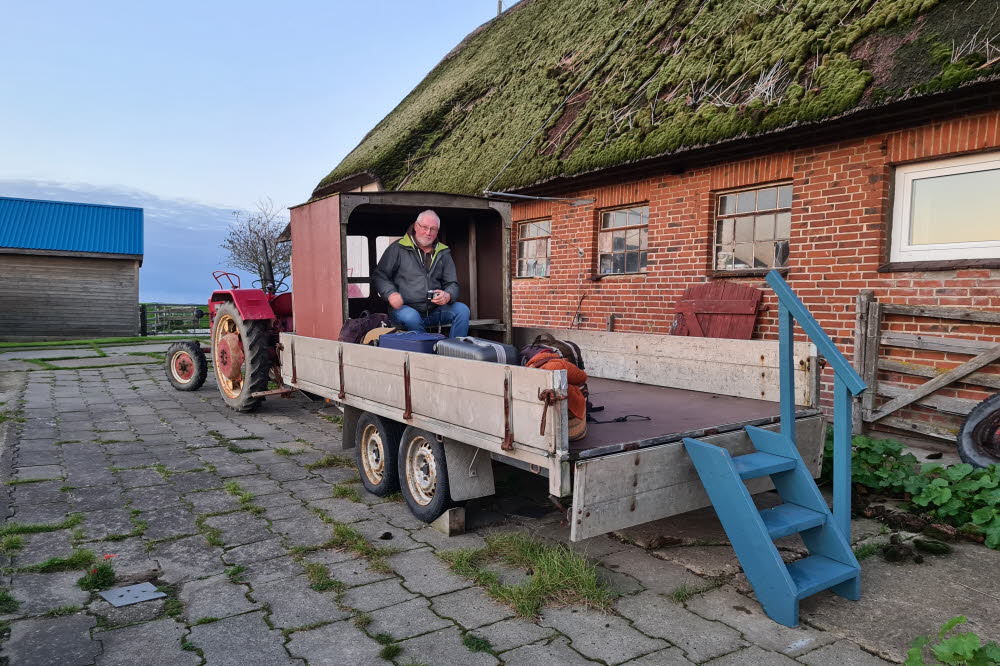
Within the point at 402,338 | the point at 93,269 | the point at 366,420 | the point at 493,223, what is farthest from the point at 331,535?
the point at 93,269

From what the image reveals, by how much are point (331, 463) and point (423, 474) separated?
1.76 meters

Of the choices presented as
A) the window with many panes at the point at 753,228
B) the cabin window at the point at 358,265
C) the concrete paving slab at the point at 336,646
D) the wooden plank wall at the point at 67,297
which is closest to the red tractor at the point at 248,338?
the cabin window at the point at 358,265

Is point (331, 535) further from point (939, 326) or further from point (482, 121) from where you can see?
point (482, 121)

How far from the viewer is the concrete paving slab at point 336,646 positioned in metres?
2.70

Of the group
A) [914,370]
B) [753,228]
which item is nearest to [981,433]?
[914,370]

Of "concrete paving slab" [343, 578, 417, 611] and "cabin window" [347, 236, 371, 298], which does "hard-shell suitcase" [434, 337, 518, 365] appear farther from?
"cabin window" [347, 236, 371, 298]

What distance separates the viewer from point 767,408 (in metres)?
4.27

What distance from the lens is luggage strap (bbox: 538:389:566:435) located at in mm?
2951

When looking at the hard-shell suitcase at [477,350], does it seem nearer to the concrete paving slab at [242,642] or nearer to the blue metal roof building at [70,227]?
the concrete paving slab at [242,642]

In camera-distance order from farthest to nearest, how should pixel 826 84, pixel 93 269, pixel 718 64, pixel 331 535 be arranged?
pixel 93 269
pixel 718 64
pixel 826 84
pixel 331 535

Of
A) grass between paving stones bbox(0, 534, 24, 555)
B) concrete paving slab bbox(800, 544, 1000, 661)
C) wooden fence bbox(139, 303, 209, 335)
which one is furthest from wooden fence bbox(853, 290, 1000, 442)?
wooden fence bbox(139, 303, 209, 335)

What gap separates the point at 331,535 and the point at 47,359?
1389 cm

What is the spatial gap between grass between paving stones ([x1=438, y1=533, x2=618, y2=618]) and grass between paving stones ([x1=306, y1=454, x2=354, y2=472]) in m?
2.22

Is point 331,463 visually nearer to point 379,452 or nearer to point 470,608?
point 379,452
